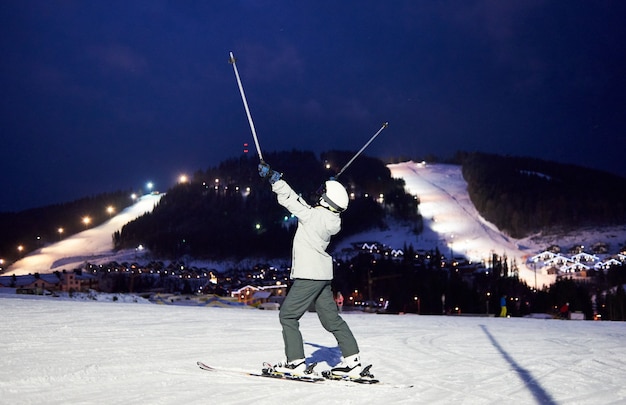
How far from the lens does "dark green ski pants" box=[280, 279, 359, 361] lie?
18.3ft

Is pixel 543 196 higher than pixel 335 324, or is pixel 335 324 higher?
pixel 543 196

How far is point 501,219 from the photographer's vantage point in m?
149

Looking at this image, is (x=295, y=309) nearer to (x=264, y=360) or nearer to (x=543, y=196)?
(x=264, y=360)

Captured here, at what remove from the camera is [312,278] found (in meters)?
5.58

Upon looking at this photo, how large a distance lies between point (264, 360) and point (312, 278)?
75.5 inches

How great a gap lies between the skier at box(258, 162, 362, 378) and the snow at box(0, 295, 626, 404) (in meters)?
0.28

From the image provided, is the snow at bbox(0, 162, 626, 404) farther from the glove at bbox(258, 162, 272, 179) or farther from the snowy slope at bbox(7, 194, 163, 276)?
the snowy slope at bbox(7, 194, 163, 276)

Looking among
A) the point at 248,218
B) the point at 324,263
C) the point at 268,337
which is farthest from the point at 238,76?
the point at 248,218

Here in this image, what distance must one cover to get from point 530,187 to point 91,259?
A: 405ft

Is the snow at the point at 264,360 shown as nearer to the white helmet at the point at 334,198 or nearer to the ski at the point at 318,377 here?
the ski at the point at 318,377

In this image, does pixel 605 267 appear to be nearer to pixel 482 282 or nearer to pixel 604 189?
pixel 482 282

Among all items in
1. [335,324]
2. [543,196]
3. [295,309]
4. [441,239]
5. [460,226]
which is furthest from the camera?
[543,196]

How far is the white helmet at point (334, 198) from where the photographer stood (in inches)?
225

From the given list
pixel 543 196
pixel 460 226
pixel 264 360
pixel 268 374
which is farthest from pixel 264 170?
pixel 543 196
